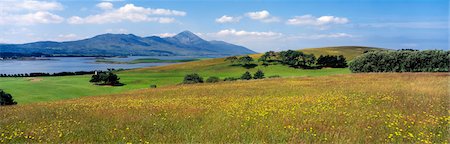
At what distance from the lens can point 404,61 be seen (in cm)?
6569

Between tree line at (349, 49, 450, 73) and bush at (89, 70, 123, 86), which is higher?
tree line at (349, 49, 450, 73)

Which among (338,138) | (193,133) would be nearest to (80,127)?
(193,133)

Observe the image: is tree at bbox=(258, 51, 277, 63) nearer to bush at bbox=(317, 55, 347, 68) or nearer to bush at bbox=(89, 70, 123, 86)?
bush at bbox=(317, 55, 347, 68)

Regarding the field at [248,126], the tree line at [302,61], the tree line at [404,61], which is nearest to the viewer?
the field at [248,126]

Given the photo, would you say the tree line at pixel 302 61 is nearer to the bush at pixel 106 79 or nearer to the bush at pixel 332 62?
the bush at pixel 332 62

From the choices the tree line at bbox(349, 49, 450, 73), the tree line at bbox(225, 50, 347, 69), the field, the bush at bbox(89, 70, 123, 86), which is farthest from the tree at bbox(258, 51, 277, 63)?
the field

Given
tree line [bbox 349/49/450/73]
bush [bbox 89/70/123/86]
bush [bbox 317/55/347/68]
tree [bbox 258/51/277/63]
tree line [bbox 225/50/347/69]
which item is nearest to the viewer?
tree line [bbox 349/49/450/73]

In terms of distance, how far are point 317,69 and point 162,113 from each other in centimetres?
11304

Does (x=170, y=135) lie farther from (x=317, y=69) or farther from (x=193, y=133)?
(x=317, y=69)

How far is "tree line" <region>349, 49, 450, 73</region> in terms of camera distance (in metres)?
61.2

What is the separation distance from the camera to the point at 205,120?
12.3 m

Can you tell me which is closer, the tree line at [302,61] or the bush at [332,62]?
the bush at [332,62]

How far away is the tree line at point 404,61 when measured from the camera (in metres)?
61.2

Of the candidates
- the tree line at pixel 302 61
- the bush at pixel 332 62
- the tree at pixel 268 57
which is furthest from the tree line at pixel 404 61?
the tree at pixel 268 57
